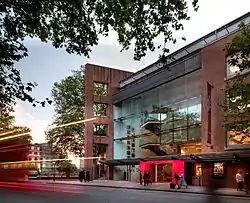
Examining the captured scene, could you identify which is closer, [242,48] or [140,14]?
[140,14]

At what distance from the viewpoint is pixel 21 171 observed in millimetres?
26016

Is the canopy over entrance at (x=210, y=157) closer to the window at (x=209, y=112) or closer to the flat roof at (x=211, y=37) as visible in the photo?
the window at (x=209, y=112)

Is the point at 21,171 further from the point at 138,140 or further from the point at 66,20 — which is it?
the point at 138,140

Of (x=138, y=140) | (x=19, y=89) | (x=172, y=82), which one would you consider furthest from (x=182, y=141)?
(x=19, y=89)

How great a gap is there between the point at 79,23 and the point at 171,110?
38584 millimetres

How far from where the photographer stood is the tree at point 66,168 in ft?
227

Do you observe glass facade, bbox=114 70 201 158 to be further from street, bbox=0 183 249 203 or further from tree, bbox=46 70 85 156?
street, bbox=0 183 249 203

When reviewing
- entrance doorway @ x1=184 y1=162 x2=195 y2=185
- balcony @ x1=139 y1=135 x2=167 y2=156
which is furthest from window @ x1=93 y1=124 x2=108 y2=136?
entrance doorway @ x1=184 y1=162 x2=195 y2=185

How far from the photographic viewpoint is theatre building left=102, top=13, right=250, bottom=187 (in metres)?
35.4

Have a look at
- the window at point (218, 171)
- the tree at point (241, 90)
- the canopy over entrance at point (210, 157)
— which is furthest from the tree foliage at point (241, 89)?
the canopy over entrance at point (210, 157)


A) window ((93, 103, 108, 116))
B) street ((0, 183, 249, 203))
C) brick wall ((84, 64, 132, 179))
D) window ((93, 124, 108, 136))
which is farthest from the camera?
window ((93, 103, 108, 116))

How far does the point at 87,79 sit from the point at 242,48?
118 feet

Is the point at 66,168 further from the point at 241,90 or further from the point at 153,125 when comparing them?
the point at 241,90

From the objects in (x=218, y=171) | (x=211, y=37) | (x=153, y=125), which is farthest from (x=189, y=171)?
(x=218, y=171)
